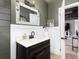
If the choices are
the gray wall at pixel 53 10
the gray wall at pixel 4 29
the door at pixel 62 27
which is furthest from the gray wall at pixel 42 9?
the gray wall at pixel 4 29

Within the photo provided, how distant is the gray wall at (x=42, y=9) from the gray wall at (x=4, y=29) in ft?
4.85

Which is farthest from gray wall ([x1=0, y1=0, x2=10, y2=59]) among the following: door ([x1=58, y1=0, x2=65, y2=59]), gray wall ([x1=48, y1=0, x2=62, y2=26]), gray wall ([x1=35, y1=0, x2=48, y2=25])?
gray wall ([x1=48, y1=0, x2=62, y2=26])

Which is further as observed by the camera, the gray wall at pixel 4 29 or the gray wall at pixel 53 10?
the gray wall at pixel 53 10

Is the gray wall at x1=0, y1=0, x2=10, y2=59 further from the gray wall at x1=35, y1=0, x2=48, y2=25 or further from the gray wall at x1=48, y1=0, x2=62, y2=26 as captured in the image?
the gray wall at x1=48, y1=0, x2=62, y2=26

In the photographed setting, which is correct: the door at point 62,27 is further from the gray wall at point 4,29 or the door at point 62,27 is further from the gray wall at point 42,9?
the gray wall at point 4,29

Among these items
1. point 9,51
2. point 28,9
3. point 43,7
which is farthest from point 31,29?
point 43,7

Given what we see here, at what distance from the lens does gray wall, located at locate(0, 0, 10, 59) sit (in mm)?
1702

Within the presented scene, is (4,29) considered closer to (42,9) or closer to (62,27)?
(42,9)

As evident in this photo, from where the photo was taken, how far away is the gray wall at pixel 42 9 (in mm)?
3255

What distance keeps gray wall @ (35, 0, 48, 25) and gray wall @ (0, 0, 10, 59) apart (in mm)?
1478

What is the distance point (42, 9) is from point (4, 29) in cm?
210

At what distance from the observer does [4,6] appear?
1.76 metres

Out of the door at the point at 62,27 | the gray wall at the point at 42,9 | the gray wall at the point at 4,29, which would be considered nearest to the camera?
the gray wall at the point at 4,29

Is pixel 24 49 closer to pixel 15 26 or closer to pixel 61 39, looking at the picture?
pixel 15 26
